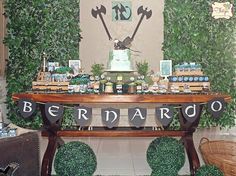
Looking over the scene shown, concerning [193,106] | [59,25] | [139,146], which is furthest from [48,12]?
[193,106]

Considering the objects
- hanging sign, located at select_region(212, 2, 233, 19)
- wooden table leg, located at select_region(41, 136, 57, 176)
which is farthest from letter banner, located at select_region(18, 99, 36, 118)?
hanging sign, located at select_region(212, 2, 233, 19)

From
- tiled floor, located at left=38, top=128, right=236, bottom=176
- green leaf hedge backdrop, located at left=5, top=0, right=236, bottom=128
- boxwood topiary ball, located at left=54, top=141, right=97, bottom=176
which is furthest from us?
green leaf hedge backdrop, located at left=5, top=0, right=236, bottom=128

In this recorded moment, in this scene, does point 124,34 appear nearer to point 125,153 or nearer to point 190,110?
point 125,153

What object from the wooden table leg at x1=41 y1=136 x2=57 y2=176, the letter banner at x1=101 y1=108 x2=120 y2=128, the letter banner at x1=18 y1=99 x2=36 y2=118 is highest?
the letter banner at x1=18 y1=99 x2=36 y2=118

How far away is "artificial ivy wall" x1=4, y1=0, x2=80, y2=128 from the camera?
6.14 m

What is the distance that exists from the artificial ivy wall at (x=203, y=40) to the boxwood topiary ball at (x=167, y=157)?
9.31ft

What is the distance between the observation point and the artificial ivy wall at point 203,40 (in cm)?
622

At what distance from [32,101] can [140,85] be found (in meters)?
1.03

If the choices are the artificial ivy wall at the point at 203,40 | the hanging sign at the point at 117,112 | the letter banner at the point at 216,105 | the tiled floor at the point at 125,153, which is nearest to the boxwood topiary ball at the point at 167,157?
the hanging sign at the point at 117,112

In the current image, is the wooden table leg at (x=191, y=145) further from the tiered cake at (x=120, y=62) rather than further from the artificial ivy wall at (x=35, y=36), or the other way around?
the artificial ivy wall at (x=35, y=36)

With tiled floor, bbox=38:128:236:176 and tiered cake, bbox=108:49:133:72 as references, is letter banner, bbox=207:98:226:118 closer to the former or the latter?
tiered cake, bbox=108:49:133:72

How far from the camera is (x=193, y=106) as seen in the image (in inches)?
140

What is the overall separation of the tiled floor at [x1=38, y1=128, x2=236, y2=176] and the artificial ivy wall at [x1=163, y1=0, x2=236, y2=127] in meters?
0.75

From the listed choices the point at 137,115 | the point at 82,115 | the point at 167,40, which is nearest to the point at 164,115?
the point at 137,115
